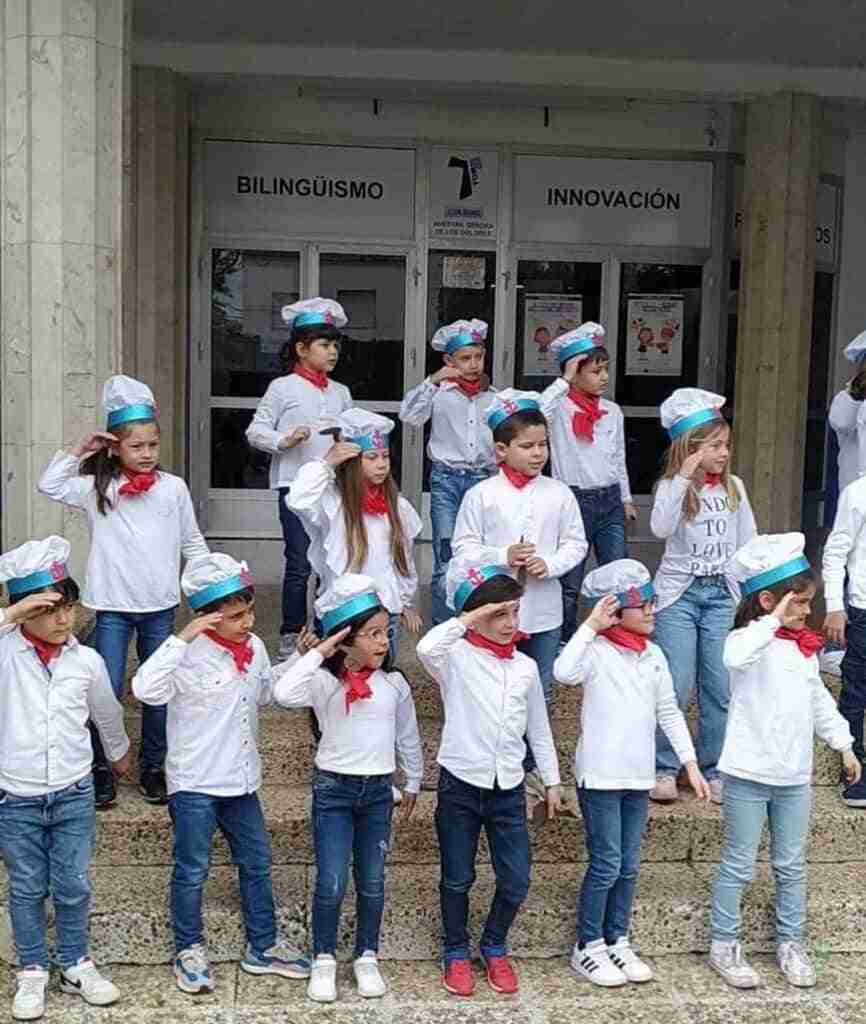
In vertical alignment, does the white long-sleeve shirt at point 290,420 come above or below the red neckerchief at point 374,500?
above

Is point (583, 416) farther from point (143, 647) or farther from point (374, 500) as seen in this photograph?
point (143, 647)

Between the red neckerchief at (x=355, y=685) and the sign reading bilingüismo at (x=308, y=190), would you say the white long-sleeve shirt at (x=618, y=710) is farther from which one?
the sign reading bilingüismo at (x=308, y=190)

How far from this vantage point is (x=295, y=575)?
6.43 meters

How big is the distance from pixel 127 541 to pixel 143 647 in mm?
447

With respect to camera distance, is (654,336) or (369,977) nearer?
(369,977)

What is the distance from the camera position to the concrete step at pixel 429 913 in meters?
4.83

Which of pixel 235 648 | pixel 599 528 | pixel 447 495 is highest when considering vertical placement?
pixel 447 495

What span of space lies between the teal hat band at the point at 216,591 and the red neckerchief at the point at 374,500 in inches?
36.4

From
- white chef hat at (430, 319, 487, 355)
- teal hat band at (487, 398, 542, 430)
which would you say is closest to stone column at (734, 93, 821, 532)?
white chef hat at (430, 319, 487, 355)

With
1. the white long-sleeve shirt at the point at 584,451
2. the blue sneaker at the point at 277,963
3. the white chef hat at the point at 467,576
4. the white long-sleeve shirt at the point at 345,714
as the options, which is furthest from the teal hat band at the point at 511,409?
the blue sneaker at the point at 277,963

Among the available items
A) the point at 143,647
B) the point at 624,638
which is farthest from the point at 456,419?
the point at 624,638

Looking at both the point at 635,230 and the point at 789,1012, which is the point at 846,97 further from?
the point at 789,1012

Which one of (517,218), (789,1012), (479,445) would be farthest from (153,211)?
(789,1012)

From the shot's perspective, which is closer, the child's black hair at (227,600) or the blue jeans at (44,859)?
the blue jeans at (44,859)
